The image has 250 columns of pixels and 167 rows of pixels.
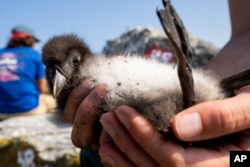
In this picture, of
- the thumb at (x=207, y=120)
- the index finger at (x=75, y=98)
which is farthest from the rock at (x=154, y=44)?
the thumb at (x=207, y=120)

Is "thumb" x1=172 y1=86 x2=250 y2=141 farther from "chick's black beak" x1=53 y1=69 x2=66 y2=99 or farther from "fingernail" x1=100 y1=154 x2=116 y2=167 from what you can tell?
"chick's black beak" x1=53 y1=69 x2=66 y2=99

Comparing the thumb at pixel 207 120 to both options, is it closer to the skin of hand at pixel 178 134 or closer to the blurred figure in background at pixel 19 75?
the skin of hand at pixel 178 134

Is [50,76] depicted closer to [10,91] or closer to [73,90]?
[73,90]

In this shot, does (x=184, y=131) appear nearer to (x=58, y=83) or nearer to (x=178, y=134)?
(x=178, y=134)

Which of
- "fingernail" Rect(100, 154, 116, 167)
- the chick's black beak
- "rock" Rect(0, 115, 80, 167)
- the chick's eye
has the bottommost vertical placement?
"rock" Rect(0, 115, 80, 167)

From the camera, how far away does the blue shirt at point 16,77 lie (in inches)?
199

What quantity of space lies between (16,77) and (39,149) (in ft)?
7.52

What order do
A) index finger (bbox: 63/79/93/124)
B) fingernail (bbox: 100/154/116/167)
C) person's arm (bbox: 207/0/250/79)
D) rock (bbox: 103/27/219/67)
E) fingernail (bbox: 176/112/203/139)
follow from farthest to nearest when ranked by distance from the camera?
rock (bbox: 103/27/219/67) → person's arm (bbox: 207/0/250/79) → index finger (bbox: 63/79/93/124) → fingernail (bbox: 100/154/116/167) → fingernail (bbox: 176/112/203/139)


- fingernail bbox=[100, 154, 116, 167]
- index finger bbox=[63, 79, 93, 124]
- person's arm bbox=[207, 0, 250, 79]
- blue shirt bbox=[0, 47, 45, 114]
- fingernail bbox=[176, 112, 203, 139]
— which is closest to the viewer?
fingernail bbox=[176, 112, 203, 139]

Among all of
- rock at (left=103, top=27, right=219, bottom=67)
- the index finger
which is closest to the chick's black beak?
the index finger

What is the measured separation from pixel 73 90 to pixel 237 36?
909mm

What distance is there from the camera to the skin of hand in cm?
132

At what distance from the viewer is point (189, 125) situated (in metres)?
1.29

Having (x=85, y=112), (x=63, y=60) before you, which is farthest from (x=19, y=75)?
(x=85, y=112)
